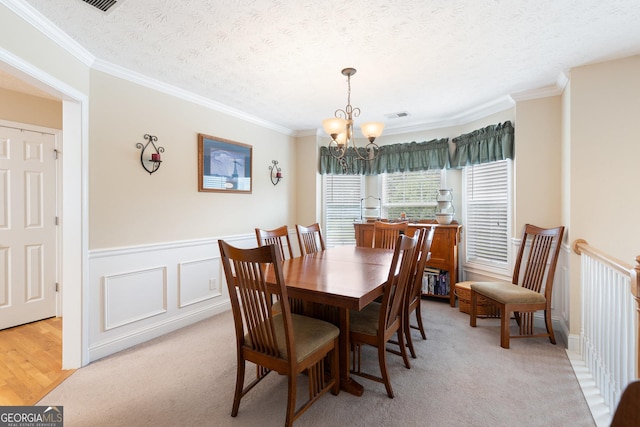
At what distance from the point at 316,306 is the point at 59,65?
258cm

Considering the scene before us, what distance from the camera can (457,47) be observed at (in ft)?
7.50

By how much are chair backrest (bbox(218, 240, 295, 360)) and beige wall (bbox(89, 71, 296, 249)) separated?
1586 mm

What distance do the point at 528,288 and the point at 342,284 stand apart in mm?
2323

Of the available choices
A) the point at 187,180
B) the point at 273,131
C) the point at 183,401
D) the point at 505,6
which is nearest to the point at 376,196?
the point at 273,131

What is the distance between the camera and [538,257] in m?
2.94

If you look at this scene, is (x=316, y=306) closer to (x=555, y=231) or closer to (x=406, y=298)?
(x=406, y=298)

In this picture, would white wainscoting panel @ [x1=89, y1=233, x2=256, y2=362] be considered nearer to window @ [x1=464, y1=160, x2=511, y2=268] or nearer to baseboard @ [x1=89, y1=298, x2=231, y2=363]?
baseboard @ [x1=89, y1=298, x2=231, y2=363]

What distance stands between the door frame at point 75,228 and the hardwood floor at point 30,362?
0.17 metres

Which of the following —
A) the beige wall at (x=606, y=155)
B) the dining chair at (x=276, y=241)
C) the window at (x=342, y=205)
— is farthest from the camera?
the window at (x=342, y=205)

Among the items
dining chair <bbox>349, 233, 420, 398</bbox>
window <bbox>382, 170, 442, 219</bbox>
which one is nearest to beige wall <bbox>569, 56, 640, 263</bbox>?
dining chair <bbox>349, 233, 420, 398</bbox>

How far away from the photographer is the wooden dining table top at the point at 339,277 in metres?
1.68

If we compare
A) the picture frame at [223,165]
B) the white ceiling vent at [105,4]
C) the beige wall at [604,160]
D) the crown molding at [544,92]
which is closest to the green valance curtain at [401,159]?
the crown molding at [544,92]

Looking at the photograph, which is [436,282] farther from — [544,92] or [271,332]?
[271,332]

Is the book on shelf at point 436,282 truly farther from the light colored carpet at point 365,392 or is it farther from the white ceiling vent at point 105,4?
the white ceiling vent at point 105,4
